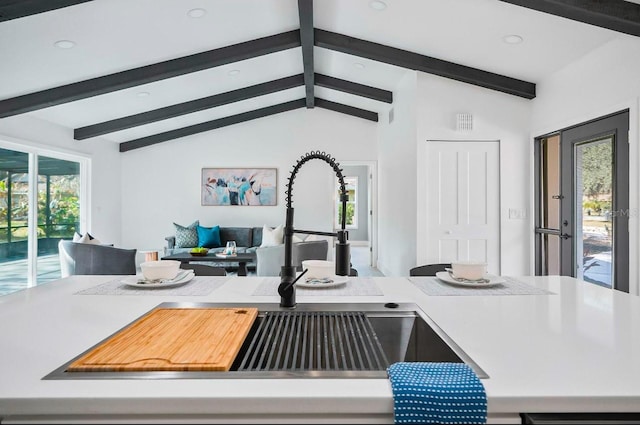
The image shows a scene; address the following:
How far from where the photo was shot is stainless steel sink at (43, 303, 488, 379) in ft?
3.01

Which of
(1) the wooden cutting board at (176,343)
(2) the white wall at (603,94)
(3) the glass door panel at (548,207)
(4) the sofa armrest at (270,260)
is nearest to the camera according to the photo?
(1) the wooden cutting board at (176,343)

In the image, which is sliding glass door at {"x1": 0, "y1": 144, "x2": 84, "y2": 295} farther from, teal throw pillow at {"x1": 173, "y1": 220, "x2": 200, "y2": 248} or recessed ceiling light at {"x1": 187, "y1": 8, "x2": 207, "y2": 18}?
recessed ceiling light at {"x1": 187, "y1": 8, "x2": 207, "y2": 18}

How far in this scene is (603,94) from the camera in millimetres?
3324

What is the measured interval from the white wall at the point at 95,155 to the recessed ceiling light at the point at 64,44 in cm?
168

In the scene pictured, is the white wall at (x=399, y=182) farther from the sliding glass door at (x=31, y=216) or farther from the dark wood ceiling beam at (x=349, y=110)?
the sliding glass door at (x=31, y=216)

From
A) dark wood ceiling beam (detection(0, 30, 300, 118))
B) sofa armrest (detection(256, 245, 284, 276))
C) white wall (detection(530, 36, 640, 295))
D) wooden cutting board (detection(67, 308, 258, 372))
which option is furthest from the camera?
dark wood ceiling beam (detection(0, 30, 300, 118))

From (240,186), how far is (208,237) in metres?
1.13

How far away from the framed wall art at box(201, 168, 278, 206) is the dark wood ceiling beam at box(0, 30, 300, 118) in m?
3.06

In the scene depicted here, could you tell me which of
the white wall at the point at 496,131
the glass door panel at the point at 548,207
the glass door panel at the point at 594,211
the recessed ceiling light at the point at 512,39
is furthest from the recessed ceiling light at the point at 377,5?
the glass door panel at the point at 548,207

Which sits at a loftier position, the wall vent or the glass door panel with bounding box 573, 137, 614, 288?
the wall vent

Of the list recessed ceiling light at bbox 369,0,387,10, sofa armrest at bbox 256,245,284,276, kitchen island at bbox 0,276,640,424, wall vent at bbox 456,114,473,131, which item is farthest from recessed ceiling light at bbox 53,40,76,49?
wall vent at bbox 456,114,473,131

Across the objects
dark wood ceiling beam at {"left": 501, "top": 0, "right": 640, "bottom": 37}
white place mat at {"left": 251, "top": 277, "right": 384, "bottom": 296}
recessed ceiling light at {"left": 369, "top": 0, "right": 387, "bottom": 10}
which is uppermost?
recessed ceiling light at {"left": 369, "top": 0, "right": 387, "bottom": 10}

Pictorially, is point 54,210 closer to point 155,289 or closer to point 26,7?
point 26,7

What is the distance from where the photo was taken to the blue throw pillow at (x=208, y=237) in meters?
6.71
